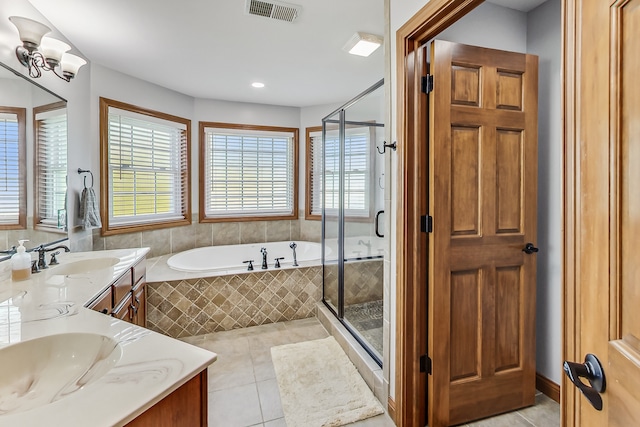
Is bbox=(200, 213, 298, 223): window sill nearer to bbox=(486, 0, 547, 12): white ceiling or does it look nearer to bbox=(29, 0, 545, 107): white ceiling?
bbox=(29, 0, 545, 107): white ceiling

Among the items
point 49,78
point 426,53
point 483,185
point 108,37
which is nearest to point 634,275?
point 483,185

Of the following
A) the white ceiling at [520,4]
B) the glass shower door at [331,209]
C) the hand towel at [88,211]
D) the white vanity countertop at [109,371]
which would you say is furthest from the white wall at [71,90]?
the white ceiling at [520,4]

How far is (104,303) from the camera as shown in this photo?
1.46 meters

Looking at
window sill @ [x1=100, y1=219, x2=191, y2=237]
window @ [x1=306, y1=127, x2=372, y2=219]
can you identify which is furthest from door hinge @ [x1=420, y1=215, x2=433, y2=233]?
window sill @ [x1=100, y1=219, x2=191, y2=237]


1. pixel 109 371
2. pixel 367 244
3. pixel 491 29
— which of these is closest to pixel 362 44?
pixel 491 29

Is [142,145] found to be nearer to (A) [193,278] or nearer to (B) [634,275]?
(A) [193,278]

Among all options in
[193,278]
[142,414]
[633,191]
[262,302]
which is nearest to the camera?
[633,191]

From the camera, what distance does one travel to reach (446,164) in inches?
59.2

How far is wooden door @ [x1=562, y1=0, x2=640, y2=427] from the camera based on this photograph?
1.71 feet

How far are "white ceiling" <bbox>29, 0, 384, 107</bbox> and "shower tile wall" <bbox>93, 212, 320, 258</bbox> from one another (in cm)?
172

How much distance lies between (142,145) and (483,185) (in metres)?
3.48

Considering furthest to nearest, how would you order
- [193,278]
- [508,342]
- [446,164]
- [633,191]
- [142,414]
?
[193,278], [508,342], [446,164], [142,414], [633,191]

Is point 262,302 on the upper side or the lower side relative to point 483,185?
lower

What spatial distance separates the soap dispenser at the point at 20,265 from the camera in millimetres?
1460
